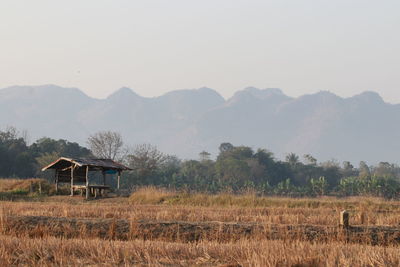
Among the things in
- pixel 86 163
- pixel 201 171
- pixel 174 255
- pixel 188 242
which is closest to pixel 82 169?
pixel 86 163

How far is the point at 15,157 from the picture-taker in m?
63.3

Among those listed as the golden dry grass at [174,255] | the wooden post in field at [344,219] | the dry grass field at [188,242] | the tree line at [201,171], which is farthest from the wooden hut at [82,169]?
the golden dry grass at [174,255]

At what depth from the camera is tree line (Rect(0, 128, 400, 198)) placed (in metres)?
63.4

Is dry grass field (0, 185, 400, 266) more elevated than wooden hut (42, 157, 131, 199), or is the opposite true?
wooden hut (42, 157, 131, 199)

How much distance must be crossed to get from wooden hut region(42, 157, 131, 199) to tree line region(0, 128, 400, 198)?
1163 centimetres

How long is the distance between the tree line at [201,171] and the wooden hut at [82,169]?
38.1 ft

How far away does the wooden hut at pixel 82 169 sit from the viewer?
36.0 meters

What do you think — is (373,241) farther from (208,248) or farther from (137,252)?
(137,252)

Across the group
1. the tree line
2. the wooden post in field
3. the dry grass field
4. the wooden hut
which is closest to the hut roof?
the wooden hut

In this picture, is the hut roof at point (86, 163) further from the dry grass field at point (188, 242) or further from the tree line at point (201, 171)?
the dry grass field at point (188, 242)

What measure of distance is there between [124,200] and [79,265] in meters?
22.8

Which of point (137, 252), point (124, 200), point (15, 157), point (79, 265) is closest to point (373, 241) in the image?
point (137, 252)

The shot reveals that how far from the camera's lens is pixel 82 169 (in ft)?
138

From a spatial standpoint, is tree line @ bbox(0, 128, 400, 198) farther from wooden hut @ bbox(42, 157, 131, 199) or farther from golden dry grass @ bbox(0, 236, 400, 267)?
golden dry grass @ bbox(0, 236, 400, 267)
